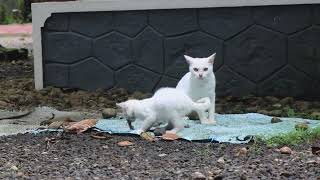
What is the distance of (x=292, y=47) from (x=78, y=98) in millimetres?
2774

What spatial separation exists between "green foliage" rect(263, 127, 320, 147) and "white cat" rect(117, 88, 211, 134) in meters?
0.77

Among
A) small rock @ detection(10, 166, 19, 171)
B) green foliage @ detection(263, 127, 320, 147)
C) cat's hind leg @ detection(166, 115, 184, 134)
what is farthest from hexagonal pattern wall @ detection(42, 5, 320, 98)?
small rock @ detection(10, 166, 19, 171)

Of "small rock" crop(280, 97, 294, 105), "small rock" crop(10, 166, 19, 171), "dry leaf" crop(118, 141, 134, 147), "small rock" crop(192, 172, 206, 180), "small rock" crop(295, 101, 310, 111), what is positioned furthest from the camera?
"small rock" crop(280, 97, 294, 105)

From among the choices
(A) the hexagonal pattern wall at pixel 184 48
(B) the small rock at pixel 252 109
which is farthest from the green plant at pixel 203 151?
(A) the hexagonal pattern wall at pixel 184 48

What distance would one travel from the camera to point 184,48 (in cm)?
882

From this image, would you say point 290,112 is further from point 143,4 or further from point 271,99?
point 143,4

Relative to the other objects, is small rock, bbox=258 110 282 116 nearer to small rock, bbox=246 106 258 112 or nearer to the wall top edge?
small rock, bbox=246 106 258 112

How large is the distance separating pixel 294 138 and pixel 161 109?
1.09 meters

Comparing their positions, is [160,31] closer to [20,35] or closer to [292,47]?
[292,47]

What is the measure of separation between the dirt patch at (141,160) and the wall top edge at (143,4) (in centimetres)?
331

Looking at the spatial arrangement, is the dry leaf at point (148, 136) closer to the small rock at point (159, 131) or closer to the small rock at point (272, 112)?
the small rock at point (159, 131)

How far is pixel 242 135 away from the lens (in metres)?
5.66

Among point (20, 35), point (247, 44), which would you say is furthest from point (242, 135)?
point (20, 35)

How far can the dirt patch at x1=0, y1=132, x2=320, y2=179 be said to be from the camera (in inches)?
172
